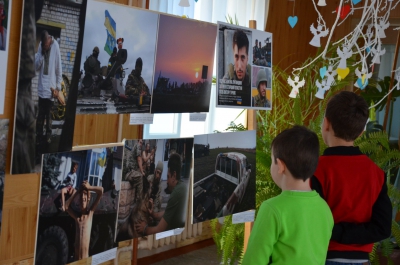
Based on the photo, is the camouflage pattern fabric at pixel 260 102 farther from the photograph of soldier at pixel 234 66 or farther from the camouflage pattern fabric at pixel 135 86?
the camouflage pattern fabric at pixel 135 86

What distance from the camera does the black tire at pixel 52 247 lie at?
1.86 metres

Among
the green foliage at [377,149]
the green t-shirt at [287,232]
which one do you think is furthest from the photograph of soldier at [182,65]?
the green foliage at [377,149]

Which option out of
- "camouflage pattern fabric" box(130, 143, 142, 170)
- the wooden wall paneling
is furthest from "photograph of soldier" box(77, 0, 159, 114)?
the wooden wall paneling

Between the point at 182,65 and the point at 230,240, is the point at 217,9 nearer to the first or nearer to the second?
the point at 230,240

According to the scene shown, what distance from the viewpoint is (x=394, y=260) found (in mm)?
3900

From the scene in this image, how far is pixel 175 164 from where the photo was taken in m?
2.33

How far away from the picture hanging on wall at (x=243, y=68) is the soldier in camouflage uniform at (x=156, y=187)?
0.46m

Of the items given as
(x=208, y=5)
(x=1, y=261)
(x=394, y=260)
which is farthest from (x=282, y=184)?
(x=208, y=5)

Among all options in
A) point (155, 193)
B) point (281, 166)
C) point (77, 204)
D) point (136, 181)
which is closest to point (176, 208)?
point (155, 193)

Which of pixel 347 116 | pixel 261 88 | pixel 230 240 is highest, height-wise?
pixel 261 88

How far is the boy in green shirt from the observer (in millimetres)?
1746

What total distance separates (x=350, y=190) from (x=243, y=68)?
0.83 m

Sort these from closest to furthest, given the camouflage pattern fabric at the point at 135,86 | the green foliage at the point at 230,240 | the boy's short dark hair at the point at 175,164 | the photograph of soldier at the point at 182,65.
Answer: the camouflage pattern fabric at the point at 135,86
the photograph of soldier at the point at 182,65
the boy's short dark hair at the point at 175,164
the green foliage at the point at 230,240

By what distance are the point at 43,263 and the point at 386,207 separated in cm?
128
